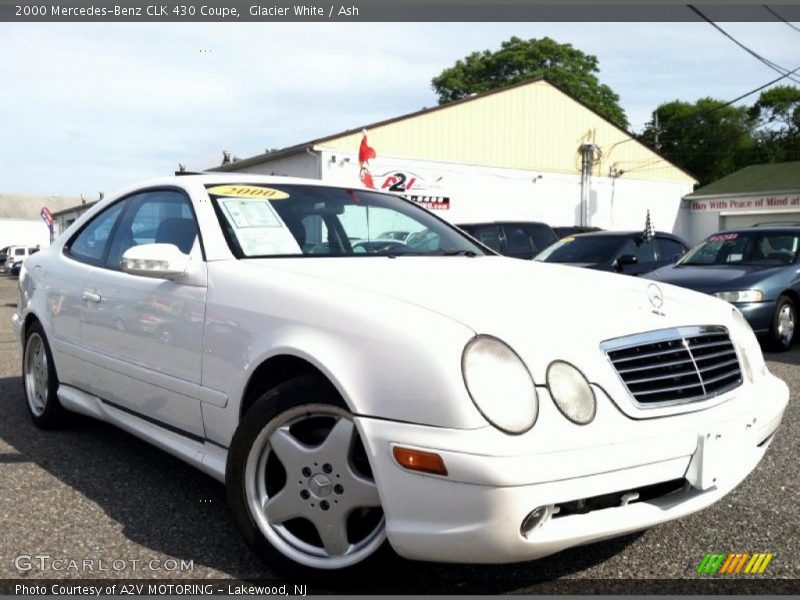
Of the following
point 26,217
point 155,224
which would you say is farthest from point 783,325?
point 26,217

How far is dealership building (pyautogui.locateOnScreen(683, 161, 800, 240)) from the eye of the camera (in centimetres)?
3122

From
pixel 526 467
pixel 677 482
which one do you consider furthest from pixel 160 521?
pixel 677 482

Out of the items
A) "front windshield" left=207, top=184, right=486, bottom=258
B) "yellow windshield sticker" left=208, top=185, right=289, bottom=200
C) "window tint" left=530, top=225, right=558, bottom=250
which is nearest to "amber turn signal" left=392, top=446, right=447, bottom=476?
"front windshield" left=207, top=184, right=486, bottom=258

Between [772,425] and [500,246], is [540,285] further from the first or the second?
[500,246]

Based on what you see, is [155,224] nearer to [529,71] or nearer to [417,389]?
[417,389]

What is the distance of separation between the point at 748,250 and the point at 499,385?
26.1ft

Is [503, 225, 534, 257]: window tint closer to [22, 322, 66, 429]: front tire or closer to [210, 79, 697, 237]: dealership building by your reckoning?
[210, 79, 697, 237]: dealership building

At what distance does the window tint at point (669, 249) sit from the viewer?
441 inches

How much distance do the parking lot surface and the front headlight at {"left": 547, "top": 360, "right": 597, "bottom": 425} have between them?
27.7 inches

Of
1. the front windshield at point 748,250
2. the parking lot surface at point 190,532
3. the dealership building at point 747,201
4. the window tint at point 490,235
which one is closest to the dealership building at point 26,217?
the dealership building at point 747,201

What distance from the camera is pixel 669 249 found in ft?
37.3

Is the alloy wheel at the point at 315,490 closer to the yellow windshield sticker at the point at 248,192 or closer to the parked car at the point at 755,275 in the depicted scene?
the yellow windshield sticker at the point at 248,192

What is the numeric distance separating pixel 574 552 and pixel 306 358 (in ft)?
4.12

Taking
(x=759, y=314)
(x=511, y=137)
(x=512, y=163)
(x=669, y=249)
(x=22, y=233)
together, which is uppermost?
(x=511, y=137)
